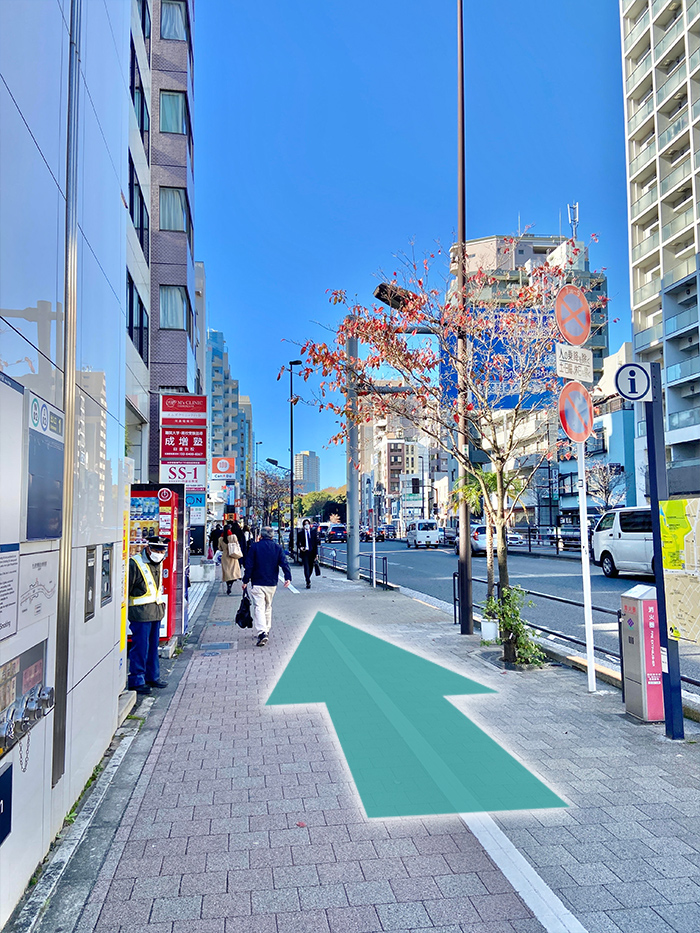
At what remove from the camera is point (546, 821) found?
4371mm

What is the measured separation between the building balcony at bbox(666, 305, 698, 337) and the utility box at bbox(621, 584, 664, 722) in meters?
40.8

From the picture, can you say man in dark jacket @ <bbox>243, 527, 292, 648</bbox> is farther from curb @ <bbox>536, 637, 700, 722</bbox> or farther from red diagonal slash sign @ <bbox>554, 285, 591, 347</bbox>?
red diagonal slash sign @ <bbox>554, 285, 591, 347</bbox>

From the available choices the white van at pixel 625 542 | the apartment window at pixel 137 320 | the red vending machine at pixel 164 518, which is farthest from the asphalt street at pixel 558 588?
the apartment window at pixel 137 320

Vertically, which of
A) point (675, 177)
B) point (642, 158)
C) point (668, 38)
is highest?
point (668, 38)

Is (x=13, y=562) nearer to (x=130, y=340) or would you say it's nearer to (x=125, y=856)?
(x=125, y=856)

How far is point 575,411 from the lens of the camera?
7711 millimetres

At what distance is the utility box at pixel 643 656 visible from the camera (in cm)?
625

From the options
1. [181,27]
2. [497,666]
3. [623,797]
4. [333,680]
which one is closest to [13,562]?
[623,797]

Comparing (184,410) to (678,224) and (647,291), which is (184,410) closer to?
(678,224)

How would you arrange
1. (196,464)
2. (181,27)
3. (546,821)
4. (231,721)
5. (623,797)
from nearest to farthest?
1. (546,821)
2. (623,797)
3. (231,721)
4. (196,464)
5. (181,27)

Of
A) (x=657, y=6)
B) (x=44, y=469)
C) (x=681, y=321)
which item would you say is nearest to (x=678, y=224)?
(x=681, y=321)

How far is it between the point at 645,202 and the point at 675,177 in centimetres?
364

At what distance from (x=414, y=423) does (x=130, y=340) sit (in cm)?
1092
